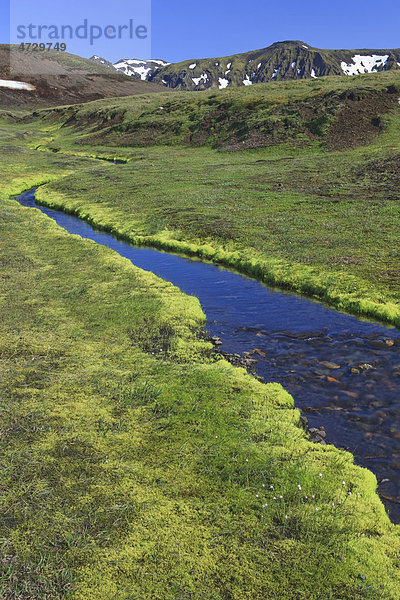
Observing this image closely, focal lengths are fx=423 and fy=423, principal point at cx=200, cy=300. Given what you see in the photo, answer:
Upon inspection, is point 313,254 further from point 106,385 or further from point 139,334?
point 106,385

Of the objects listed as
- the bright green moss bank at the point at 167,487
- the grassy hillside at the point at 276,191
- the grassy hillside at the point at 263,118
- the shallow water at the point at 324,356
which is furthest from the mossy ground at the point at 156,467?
the grassy hillside at the point at 263,118

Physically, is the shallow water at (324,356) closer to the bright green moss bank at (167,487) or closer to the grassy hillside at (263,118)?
the bright green moss bank at (167,487)

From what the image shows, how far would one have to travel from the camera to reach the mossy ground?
8281mm

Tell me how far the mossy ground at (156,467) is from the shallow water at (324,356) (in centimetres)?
104

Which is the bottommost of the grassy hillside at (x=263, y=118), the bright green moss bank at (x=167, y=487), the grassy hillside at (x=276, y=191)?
the bright green moss bank at (x=167, y=487)

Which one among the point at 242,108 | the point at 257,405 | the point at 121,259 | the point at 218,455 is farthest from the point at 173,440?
the point at 242,108

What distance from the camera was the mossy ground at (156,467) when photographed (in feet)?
27.2

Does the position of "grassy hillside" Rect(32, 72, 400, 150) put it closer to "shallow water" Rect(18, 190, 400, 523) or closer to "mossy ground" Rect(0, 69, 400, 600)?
"shallow water" Rect(18, 190, 400, 523)

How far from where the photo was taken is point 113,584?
26.6 feet

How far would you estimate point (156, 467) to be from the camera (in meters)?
11.0

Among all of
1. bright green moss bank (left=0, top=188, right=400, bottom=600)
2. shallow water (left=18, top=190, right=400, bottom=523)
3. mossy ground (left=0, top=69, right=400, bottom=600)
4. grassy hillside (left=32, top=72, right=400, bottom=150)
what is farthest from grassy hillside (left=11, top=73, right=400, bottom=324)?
bright green moss bank (left=0, top=188, right=400, bottom=600)

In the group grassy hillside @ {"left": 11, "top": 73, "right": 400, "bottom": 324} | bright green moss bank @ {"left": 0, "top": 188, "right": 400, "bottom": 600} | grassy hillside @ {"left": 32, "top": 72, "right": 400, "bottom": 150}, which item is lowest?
bright green moss bank @ {"left": 0, "top": 188, "right": 400, "bottom": 600}

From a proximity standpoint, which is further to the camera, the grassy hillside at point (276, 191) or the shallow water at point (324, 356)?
the grassy hillside at point (276, 191)

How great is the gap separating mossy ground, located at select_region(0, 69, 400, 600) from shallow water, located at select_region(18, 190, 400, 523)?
1.04m
